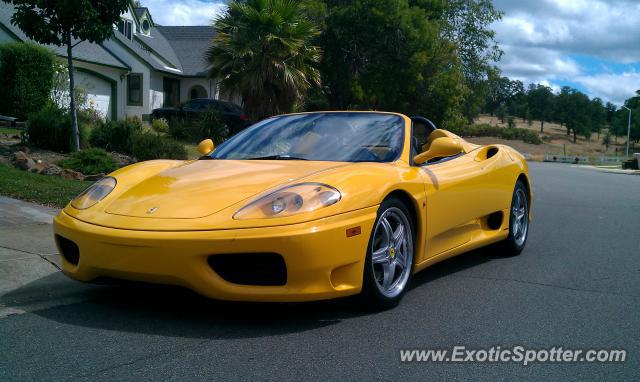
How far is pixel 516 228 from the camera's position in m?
6.37

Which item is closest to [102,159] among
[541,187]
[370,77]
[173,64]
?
[541,187]

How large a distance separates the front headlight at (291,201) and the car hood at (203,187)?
0.40 feet

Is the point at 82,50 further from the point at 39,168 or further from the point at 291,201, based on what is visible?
the point at 291,201

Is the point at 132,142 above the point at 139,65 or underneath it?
underneath

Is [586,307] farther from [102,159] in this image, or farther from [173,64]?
[173,64]

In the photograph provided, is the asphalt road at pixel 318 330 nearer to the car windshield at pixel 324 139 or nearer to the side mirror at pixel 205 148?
the car windshield at pixel 324 139

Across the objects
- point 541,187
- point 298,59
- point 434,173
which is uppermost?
point 298,59

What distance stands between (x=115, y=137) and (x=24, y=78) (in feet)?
23.1

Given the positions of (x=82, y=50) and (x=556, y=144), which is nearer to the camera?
(x=82, y=50)

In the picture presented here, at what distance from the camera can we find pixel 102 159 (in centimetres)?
1106

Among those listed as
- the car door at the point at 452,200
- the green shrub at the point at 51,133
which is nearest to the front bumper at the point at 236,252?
the car door at the point at 452,200

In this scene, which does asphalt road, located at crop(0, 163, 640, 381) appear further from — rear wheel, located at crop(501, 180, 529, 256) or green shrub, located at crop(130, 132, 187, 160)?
green shrub, located at crop(130, 132, 187, 160)

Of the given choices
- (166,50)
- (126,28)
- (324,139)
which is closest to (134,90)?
(126,28)

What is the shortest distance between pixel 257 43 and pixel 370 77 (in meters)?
12.8
